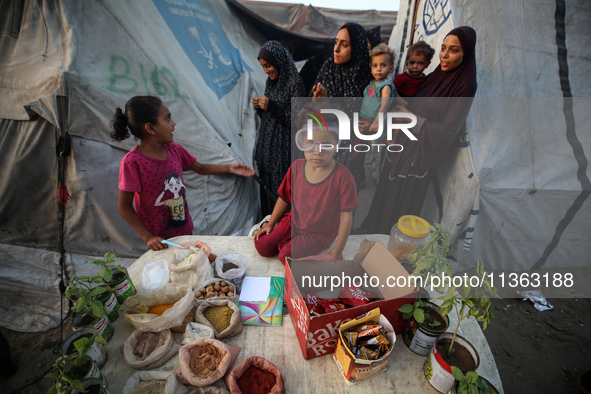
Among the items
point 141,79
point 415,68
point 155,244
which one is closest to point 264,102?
point 141,79

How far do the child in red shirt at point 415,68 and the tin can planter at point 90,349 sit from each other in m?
2.64

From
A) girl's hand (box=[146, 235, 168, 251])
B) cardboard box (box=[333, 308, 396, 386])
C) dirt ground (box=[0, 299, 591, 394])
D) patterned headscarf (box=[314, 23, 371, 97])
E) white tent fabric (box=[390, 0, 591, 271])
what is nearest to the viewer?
cardboard box (box=[333, 308, 396, 386])

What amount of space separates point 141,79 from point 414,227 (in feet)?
8.43

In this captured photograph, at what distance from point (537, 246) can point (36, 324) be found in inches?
177

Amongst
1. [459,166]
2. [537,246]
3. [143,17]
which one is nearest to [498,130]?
[459,166]

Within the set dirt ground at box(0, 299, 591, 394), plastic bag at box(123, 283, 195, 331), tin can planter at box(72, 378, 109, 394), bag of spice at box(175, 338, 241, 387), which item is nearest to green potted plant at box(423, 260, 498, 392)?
bag of spice at box(175, 338, 241, 387)

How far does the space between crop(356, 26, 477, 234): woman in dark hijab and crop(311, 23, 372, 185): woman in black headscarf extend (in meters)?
0.41

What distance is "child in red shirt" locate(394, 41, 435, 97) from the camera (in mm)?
2264

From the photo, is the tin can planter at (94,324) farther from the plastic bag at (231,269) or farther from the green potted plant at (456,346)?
the green potted plant at (456,346)

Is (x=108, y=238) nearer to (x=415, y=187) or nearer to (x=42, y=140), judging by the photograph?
(x=42, y=140)

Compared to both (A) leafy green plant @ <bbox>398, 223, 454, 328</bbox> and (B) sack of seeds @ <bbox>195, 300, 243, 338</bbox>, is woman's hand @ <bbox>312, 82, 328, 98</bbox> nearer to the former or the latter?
(A) leafy green plant @ <bbox>398, 223, 454, 328</bbox>

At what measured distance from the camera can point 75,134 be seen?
2.07 meters

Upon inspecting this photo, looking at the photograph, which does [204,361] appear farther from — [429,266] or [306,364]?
[429,266]

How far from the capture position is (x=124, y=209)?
1.55 meters
